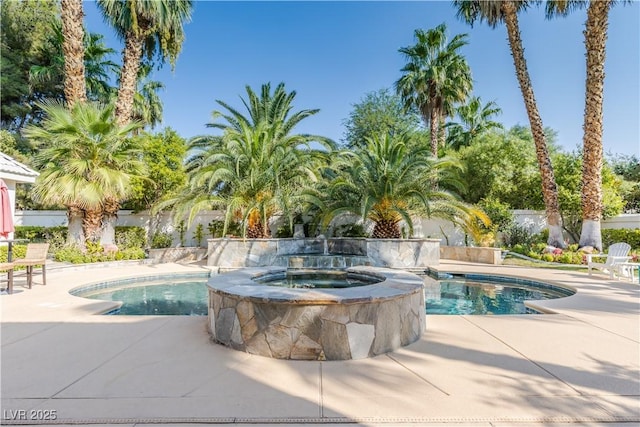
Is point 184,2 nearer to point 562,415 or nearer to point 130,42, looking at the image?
point 130,42

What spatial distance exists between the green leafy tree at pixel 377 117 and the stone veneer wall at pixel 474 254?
12669 mm

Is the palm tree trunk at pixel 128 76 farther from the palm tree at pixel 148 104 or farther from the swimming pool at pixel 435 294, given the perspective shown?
the palm tree at pixel 148 104

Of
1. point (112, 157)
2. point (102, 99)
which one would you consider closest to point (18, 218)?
point (102, 99)

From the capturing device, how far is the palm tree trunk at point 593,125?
12422mm

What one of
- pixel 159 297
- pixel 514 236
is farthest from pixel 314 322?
pixel 514 236

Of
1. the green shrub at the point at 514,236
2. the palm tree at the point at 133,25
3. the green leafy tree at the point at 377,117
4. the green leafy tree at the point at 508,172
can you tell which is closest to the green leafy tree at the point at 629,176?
the green leafy tree at the point at 508,172

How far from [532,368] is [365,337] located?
1.73 metres

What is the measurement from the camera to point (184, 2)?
15.3 metres

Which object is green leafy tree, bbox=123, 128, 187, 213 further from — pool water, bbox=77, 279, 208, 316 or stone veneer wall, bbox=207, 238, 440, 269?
pool water, bbox=77, 279, 208, 316

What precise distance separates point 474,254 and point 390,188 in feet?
16.3

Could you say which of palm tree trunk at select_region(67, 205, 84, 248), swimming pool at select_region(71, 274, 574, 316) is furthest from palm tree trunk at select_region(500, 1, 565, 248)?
palm tree trunk at select_region(67, 205, 84, 248)

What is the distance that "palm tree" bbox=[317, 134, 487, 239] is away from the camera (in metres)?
11.4

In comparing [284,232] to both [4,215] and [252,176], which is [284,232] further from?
[4,215]

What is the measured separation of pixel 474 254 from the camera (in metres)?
13.4
